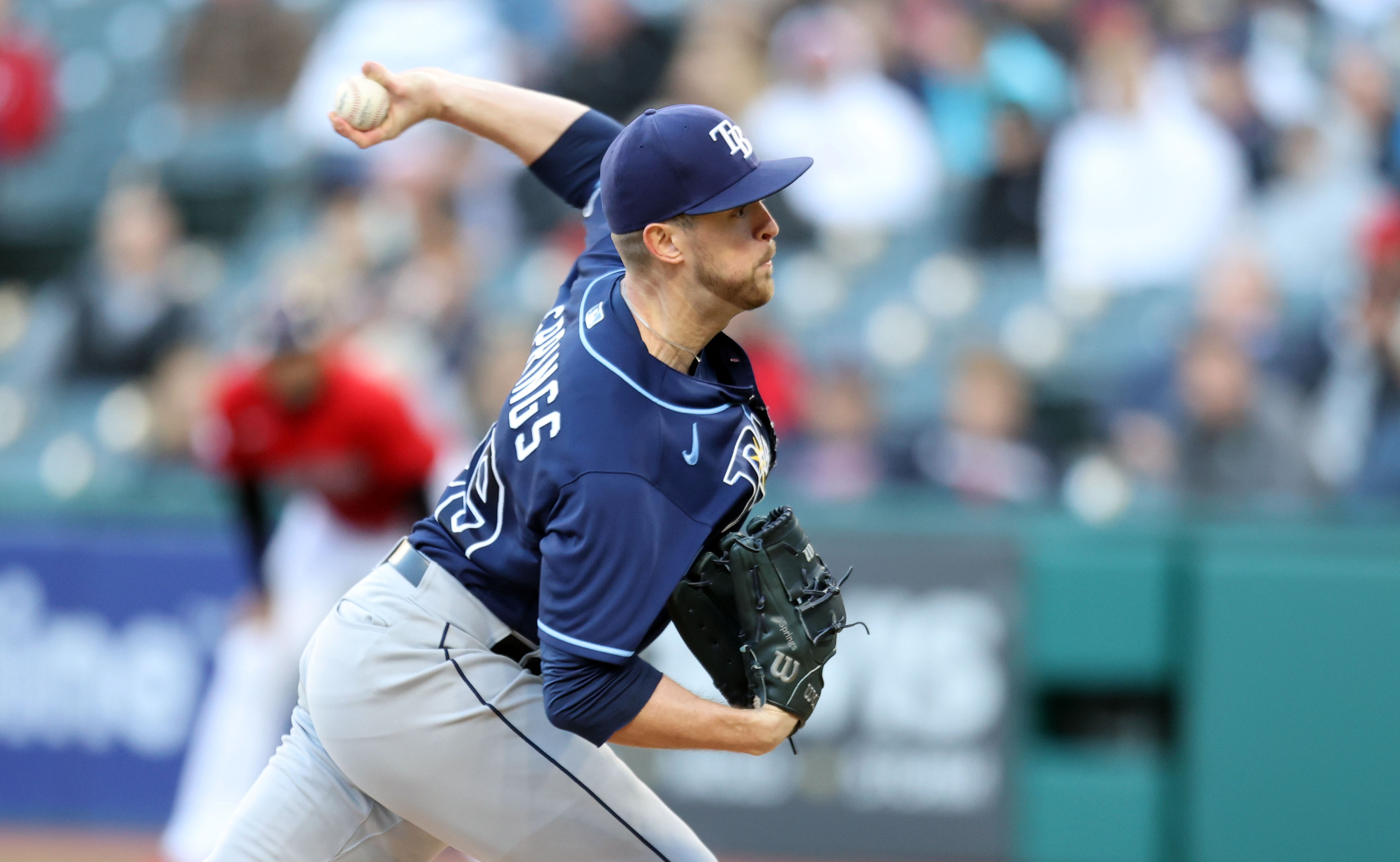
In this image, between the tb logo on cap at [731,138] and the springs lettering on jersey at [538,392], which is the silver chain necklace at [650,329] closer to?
the springs lettering on jersey at [538,392]

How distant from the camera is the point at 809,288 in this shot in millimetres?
8414

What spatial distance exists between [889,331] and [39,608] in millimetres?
4237

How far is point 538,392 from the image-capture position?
9.53 feet

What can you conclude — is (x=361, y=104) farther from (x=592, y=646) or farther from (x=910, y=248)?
(x=910, y=248)

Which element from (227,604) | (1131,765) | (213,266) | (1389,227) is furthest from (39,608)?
(1389,227)

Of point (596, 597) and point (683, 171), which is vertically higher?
point (683, 171)

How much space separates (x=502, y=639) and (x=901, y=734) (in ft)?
11.3

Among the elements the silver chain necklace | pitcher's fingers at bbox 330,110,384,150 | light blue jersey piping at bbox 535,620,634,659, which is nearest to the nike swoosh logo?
the silver chain necklace

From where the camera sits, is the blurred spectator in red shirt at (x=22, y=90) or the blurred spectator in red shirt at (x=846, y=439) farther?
the blurred spectator in red shirt at (x=22, y=90)

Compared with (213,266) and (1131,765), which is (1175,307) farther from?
(213,266)

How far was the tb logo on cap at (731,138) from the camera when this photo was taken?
2.85 metres

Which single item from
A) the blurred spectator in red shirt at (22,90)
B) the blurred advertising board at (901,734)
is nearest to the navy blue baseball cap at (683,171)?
the blurred advertising board at (901,734)

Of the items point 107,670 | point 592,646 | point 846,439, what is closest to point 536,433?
point 592,646

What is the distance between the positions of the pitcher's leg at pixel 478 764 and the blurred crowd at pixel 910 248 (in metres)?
3.45
